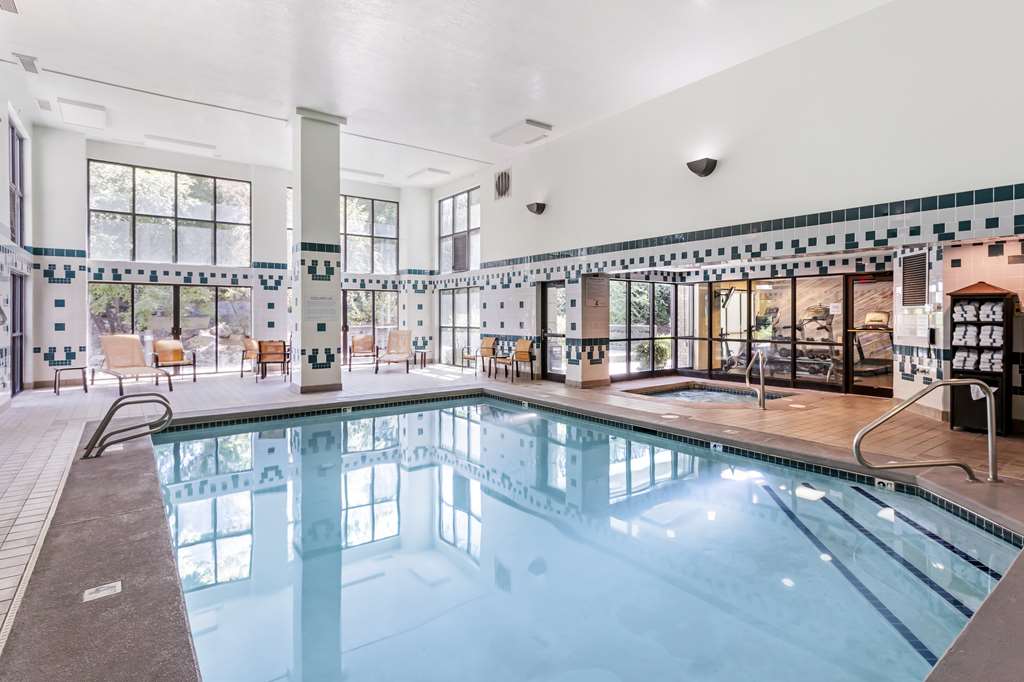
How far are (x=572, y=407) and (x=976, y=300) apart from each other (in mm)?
3985

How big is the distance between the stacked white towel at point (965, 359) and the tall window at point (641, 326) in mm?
4219

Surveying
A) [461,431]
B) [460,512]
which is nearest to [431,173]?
[461,431]

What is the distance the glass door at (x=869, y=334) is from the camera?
23.2 feet

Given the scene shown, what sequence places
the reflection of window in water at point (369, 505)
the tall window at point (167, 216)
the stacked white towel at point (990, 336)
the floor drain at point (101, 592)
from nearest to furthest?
the floor drain at point (101, 592), the reflection of window in water at point (369, 505), the stacked white towel at point (990, 336), the tall window at point (167, 216)

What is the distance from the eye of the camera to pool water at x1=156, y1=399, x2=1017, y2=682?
6.79ft

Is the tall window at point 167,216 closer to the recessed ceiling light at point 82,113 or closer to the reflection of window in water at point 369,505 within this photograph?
the recessed ceiling light at point 82,113

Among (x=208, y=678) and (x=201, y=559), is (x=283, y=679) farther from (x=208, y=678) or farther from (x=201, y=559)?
(x=201, y=559)

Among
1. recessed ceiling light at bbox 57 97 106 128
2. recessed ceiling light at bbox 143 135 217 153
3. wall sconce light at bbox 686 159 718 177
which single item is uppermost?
recessed ceiling light at bbox 143 135 217 153

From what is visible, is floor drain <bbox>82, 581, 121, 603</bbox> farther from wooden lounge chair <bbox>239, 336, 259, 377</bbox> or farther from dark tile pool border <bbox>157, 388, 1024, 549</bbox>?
wooden lounge chair <bbox>239, 336, 259, 377</bbox>

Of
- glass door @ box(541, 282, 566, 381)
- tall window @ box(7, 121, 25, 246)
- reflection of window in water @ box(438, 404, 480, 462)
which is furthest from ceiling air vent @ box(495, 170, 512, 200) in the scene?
tall window @ box(7, 121, 25, 246)

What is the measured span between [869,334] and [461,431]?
18.3ft

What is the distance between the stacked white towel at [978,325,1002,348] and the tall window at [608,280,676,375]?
4.39 m

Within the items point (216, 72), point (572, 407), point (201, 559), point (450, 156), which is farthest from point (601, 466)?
point (450, 156)

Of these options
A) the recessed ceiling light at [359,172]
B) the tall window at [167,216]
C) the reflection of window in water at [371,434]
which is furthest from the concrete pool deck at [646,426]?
the recessed ceiling light at [359,172]
